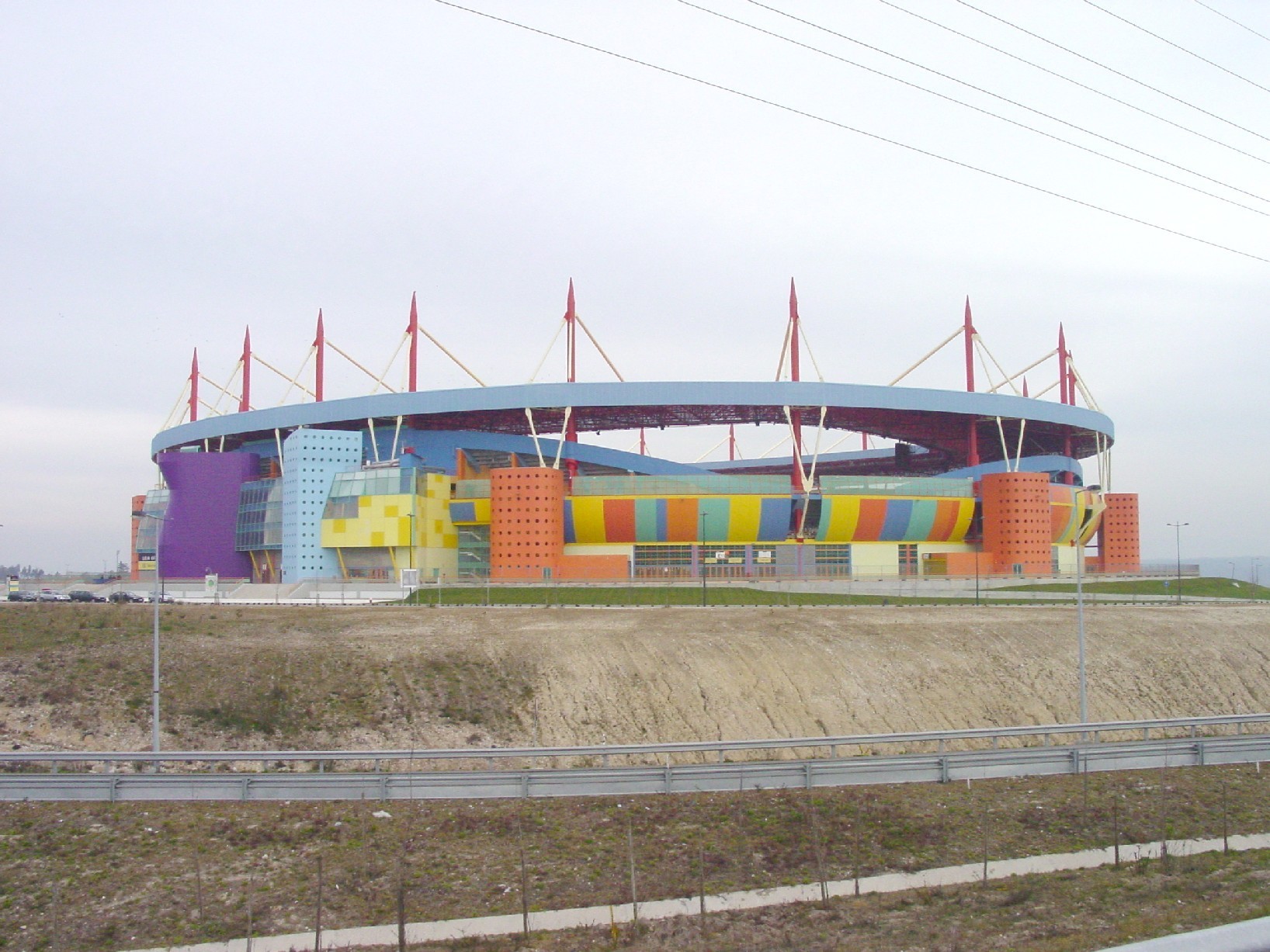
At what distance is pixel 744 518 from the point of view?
79812mm

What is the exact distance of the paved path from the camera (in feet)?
59.6

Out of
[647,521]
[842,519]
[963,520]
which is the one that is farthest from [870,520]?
[647,521]

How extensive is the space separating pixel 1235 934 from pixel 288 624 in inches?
1946

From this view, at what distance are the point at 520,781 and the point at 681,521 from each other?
5425 cm

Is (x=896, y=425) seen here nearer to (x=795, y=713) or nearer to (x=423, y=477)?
(x=423, y=477)

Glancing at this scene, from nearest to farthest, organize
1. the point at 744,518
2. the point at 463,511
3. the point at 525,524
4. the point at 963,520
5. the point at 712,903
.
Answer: the point at 712,903 → the point at 525,524 → the point at 744,518 → the point at 463,511 → the point at 963,520

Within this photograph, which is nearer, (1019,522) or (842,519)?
(842,519)

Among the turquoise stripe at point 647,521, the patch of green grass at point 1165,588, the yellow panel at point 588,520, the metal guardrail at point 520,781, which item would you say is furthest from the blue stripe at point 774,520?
the metal guardrail at point 520,781

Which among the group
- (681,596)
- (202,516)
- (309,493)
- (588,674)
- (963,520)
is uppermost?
(309,493)

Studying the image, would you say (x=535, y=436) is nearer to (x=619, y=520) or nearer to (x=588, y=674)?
(x=619, y=520)

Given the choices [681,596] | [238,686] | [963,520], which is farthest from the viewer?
[963,520]

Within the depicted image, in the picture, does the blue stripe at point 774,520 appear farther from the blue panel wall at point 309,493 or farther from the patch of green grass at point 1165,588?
the blue panel wall at point 309,493

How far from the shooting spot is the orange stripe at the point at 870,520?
266 ft

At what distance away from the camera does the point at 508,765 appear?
34750mm
